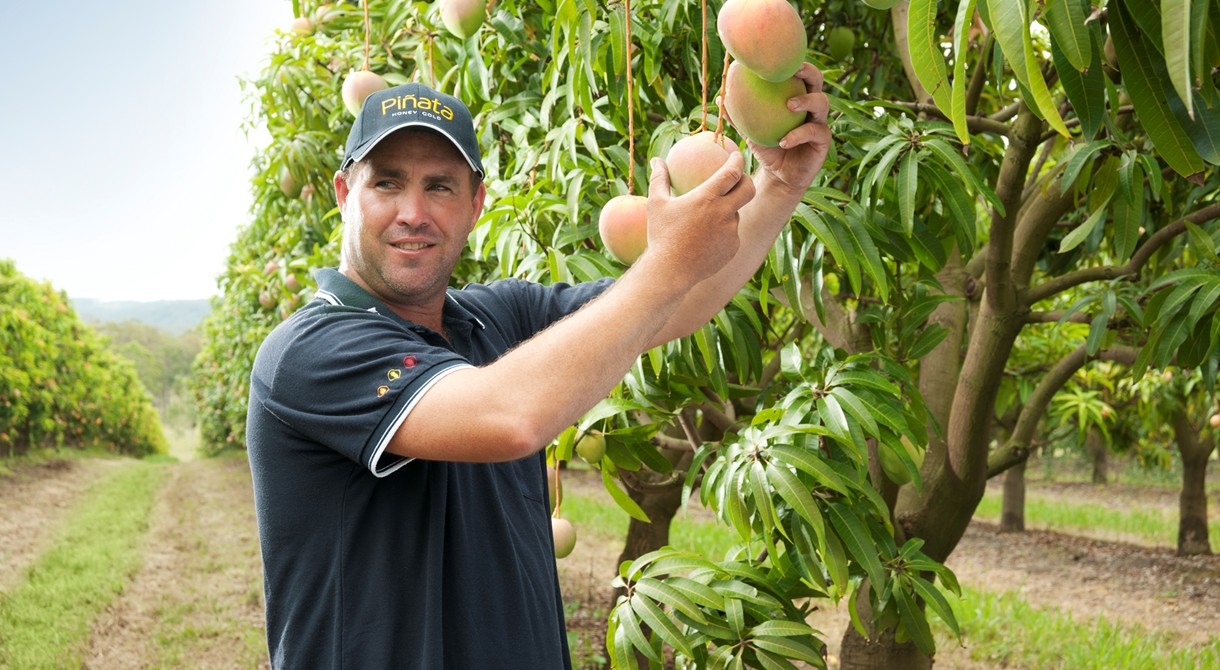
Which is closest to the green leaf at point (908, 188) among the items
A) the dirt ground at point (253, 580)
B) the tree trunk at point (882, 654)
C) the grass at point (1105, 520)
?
the tree trunk at point (882, 654)

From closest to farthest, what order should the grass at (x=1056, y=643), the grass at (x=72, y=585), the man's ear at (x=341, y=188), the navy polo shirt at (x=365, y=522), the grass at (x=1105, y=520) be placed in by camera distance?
the navy polo shirt at (x=365, y=522) → the man's ear at (x=341, y=188) → the grass at (x=1056, y=643) → the grass at (x=72, y=585) → the grass at (x=1105, y=520)

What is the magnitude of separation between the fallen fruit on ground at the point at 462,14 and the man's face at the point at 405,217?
27.9 inches

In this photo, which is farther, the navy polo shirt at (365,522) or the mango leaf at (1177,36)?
the navy polo shirt at (365,522)

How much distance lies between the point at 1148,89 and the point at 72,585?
240 inches

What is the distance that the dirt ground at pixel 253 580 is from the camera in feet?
15.3

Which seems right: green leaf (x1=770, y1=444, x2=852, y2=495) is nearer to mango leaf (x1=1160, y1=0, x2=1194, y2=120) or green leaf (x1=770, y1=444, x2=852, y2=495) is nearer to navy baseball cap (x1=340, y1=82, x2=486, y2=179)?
navy baseball cap (x1=340, y1=82, x2=486, y2=179)

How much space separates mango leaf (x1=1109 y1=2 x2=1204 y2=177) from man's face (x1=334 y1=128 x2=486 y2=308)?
71cm

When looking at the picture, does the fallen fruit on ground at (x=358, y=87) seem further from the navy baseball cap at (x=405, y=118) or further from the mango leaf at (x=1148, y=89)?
→ the mango leaf at (x=1148, y=89)

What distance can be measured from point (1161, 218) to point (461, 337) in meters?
2.13

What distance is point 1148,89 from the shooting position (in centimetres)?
80

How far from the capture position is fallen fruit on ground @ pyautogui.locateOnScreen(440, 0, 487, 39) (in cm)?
180

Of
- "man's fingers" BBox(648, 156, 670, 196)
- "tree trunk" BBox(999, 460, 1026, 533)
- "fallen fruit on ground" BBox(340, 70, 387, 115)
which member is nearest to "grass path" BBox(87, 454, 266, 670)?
"fallen fruit on ground" BBox(340, 70, 387, 115)

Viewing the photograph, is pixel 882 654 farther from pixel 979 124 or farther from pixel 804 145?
pixel 804 145

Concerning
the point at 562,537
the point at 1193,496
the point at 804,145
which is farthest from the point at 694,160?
the point at 1193,496
